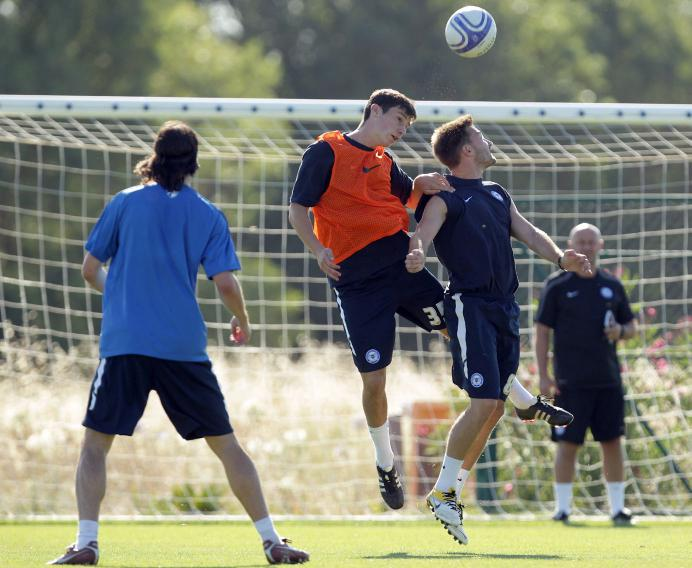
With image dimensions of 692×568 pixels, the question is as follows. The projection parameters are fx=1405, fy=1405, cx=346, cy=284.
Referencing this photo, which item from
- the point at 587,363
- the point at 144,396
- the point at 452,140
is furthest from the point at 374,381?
the point at 587,363

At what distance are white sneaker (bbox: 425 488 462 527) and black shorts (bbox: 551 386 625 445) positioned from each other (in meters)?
3.10

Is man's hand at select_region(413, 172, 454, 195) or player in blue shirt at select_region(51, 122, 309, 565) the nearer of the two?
player in blue shirt at select_region(51, 122, 309, 565)

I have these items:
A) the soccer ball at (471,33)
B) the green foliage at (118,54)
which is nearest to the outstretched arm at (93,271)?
the soccer ball at (471,33)

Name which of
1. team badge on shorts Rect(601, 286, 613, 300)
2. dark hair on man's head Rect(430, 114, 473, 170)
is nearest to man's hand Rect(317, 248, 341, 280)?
dark hair on man's head Rect(430, 114, 473, 170)

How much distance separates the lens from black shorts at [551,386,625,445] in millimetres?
10102

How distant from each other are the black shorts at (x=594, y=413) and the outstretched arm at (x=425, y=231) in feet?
10.3

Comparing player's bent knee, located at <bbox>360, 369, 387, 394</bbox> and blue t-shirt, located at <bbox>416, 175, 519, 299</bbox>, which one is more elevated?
blue t-shirt, located at <bbox>416, 175, 519, 299</bbox>

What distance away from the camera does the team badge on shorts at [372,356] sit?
25.2ft

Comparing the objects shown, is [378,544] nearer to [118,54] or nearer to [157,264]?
[157,264]

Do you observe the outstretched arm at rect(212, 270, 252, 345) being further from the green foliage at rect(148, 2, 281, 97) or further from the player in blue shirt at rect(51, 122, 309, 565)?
the green foliage at rect(148, 2, 281, 97)

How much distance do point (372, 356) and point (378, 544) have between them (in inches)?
49.8

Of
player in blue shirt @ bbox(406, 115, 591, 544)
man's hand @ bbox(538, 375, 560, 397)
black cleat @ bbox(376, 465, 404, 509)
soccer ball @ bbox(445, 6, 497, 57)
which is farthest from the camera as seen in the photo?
man's hand @ bbox(538, 375, 560, 397)

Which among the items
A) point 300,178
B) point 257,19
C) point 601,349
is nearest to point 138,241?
point 300,178

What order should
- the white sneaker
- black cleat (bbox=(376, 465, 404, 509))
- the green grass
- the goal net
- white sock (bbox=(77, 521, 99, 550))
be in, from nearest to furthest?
1. white sock (bbox=(77, 521, 99, 550))
2. the green grass
3. the white sneaker
4. black cleat (bbox=(376, 465, 404, 509))
5. the goal net
